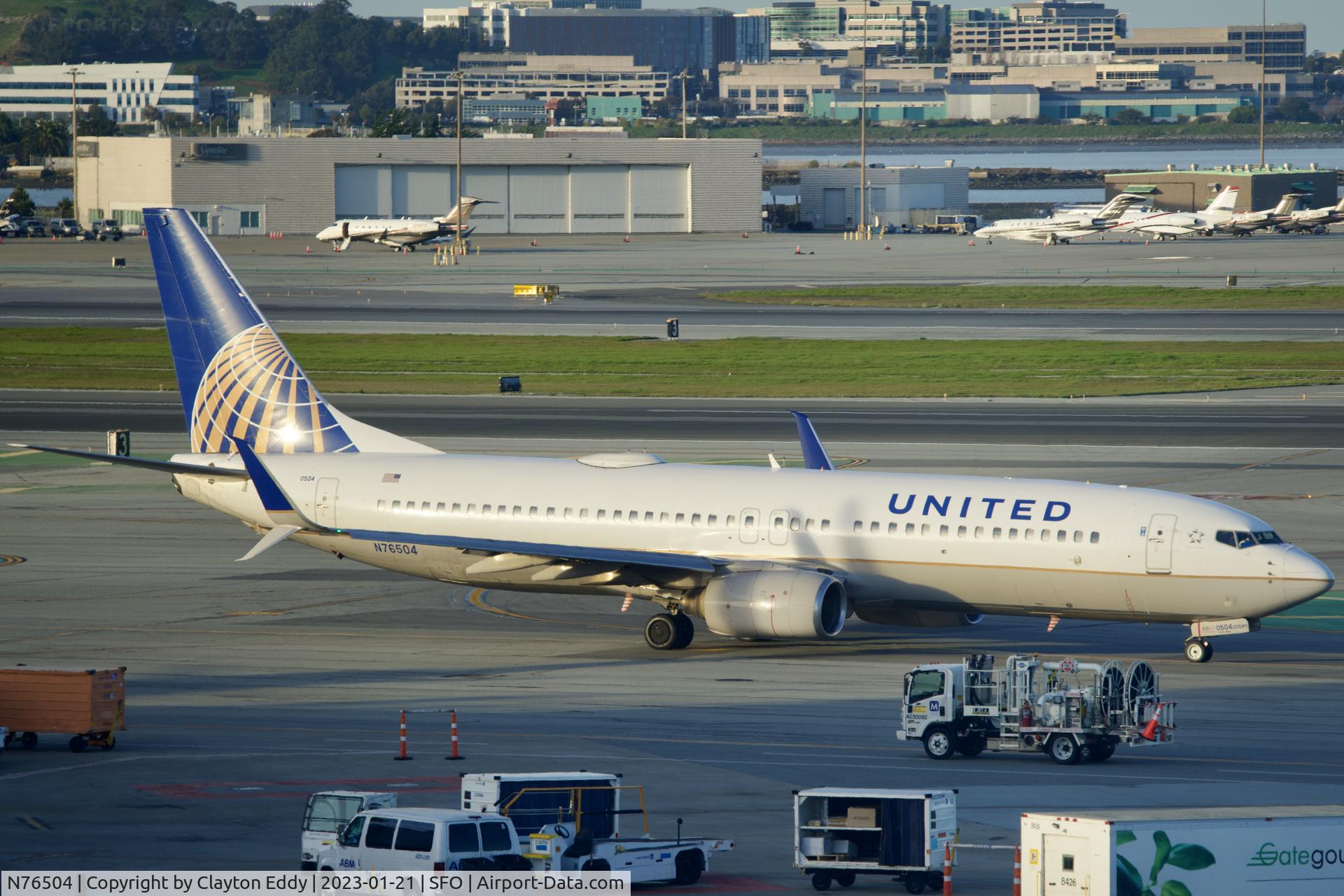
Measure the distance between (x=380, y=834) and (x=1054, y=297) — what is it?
113955 mm

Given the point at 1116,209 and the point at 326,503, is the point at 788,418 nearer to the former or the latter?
A: the point at 326,503

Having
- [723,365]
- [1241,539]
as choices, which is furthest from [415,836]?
[723,365]

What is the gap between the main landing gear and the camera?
4328 cm

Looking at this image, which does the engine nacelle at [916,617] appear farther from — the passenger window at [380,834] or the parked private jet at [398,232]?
the parked private jet at [398,232]

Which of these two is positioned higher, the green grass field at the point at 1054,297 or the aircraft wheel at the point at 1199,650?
the green grass field at the point at 1054,297

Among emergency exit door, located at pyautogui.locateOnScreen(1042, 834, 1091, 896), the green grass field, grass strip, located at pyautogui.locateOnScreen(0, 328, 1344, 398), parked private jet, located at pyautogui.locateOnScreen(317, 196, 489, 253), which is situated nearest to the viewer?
emergency exit door, located at pyautogui.locateOnScreen(1042, 834, 1091, 896)

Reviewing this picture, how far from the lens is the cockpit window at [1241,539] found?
39.9 meters

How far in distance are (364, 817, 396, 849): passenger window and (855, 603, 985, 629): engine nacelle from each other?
21341mm

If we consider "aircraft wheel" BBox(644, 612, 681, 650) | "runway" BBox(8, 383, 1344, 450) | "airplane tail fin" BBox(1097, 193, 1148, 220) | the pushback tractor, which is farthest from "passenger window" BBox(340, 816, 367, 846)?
"airplane tail fin" BBox(1097, 193, 1148, 220)

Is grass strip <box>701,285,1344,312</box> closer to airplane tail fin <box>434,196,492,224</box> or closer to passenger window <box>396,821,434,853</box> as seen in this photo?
airplane tail fin <box>434,196,492,224</box>

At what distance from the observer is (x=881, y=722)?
35000mm

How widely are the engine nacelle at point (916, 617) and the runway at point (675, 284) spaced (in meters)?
66.2

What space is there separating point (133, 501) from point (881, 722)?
121 feet

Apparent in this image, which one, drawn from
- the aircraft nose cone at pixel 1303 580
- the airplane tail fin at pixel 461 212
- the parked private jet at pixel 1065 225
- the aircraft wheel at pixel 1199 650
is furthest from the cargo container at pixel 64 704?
the parked private jet at pixel 1065 225
